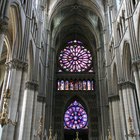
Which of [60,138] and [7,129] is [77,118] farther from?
[7,129]

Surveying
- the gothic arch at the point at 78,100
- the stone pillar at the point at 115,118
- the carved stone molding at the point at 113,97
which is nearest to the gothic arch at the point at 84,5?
the carved stone molding at the point at 113,97

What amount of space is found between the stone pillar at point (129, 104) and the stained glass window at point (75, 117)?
14.2 metres

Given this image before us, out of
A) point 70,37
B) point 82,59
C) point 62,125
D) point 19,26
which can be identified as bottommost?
point 62,125

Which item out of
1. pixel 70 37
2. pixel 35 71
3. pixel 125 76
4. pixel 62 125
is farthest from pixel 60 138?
pixel 70 37

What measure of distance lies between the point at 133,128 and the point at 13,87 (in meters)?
9.16

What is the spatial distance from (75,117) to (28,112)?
48.5ft

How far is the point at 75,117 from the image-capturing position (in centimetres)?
3228

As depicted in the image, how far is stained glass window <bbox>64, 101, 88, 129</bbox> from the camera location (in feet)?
104

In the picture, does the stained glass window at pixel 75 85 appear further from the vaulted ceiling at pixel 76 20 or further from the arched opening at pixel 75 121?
the vaulted ceiling at pixel 76 20

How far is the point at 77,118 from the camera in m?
32.2

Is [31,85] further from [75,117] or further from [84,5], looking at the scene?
[84,5]

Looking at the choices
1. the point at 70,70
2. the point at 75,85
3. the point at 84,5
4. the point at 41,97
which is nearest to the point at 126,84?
the point at 41,97

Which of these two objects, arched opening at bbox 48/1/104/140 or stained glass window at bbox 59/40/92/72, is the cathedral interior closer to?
arched opening at bbox 48/1/104/140

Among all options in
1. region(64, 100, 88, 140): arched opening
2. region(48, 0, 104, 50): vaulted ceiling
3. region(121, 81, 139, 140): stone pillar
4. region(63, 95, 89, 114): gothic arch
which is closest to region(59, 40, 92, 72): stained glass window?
region(48, 0, 104, 50): vaulted ceiling
